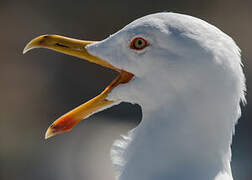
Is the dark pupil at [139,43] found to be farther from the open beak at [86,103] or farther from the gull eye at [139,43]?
the open beak at [86,103]

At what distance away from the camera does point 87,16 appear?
23.3 feet

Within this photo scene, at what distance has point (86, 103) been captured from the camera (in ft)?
7.29

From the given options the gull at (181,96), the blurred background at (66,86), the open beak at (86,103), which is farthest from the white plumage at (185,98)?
the blurred background at (66,86)

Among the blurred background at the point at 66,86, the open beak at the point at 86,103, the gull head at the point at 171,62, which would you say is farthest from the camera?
the blurred background at the point at 66,86

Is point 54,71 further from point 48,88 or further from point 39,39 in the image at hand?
point 39,39

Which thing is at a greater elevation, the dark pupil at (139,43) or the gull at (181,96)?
the dark pupil at (139,43)

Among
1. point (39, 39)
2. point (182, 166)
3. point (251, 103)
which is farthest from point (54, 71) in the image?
point (182, 166)

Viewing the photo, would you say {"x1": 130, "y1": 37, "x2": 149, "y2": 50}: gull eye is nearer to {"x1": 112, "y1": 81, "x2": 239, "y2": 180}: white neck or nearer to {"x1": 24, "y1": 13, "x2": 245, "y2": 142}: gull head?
{"x1": 24, "y1": 13, "x2": 245, "y2": 142}: gull head

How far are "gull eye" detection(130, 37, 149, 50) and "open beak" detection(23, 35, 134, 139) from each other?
0.14 m

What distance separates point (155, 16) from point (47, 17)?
5181mm

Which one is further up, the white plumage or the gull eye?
the gull eye

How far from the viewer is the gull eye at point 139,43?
80.8 inches

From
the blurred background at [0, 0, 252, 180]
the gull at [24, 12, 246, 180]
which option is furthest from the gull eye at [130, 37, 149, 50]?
the blurred background at [0, 0, 252, 180]

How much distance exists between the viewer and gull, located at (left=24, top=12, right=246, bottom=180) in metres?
1.97
